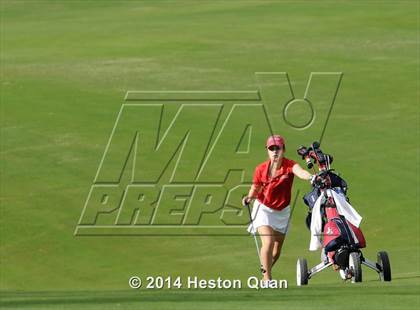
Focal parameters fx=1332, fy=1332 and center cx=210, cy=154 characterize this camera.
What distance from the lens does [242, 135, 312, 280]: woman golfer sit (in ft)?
62.8

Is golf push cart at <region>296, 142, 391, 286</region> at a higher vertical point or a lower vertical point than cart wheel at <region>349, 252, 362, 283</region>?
higher

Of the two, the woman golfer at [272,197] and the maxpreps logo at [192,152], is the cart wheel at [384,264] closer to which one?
the woman golfer at [272,197]

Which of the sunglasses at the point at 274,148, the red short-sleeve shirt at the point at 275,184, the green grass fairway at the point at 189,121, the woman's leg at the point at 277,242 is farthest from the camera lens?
the green grass fairway at the point at 189,121

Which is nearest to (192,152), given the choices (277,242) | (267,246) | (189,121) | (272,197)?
(189,121)

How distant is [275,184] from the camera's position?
63.2 feet

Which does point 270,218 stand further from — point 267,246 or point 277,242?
point 277,242

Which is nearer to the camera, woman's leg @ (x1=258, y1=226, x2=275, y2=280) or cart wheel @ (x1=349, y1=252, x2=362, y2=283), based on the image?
A: cart wheel @ (x1=349, y1=252, x2=362, y2=283)

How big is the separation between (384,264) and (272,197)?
2.08 metres

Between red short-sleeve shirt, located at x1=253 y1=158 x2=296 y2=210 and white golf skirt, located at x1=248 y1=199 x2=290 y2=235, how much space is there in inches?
4.3

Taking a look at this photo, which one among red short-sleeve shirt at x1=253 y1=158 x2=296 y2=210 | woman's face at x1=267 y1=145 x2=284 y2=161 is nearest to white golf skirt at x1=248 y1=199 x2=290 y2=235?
red short-sleeve shirt at x1=253 y1=158 x2=296 y2=210

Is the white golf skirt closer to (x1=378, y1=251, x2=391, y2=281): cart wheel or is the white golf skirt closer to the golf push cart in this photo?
the golf push cart

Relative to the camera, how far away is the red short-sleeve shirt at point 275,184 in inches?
758

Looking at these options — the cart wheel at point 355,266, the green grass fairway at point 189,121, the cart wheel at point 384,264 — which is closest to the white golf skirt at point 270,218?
the green grass fairway at point 189,121

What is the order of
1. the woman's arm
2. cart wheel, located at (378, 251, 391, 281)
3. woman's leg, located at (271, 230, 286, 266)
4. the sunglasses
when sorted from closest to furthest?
the woman's arm → cart wheel, located at (378, 251, 391, 281) → the sunglasses → woman's leg, located at (271, 230, 286, 266)
